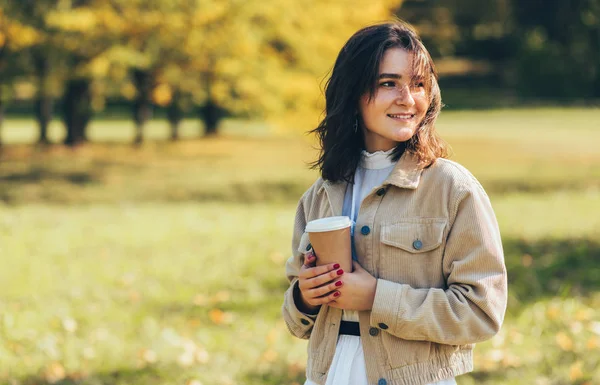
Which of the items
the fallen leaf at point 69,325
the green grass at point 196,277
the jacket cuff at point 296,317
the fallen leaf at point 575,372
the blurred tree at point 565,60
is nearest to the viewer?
the jacket cuff at point 296,317

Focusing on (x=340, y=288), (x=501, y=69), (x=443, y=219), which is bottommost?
(x=501, y=69)

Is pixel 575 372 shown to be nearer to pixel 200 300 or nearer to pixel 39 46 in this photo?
pixel 200 300

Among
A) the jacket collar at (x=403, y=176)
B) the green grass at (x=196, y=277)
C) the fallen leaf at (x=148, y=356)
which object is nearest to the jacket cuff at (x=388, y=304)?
the jacket collar at (x=403, y=176)

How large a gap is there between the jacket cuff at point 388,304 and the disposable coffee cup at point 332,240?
10cm

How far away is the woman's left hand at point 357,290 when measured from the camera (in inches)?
82.9

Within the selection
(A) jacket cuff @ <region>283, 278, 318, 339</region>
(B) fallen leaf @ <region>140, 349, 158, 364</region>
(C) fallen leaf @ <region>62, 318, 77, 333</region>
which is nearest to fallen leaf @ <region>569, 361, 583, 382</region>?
(B) fallen leaf @ <region>140, 349, 158, 364</region>

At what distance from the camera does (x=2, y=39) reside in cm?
1291

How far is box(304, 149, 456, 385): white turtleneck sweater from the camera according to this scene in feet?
7.22

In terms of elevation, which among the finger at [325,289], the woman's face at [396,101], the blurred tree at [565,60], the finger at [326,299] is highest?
the woman's face at [396,101]

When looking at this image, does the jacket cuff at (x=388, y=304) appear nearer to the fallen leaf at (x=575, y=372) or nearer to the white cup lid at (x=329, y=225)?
the white cup lid at (x=329, y=225)

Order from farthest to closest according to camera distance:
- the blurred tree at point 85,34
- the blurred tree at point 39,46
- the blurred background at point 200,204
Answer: the blurred tree at point 39,46 < the blurred tree at point 85,34 < the blurred background at point 200,204

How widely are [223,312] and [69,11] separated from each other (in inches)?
267

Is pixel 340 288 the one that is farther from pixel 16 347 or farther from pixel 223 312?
pixel 223 312

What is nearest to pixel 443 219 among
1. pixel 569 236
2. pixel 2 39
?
pixel 569 236
